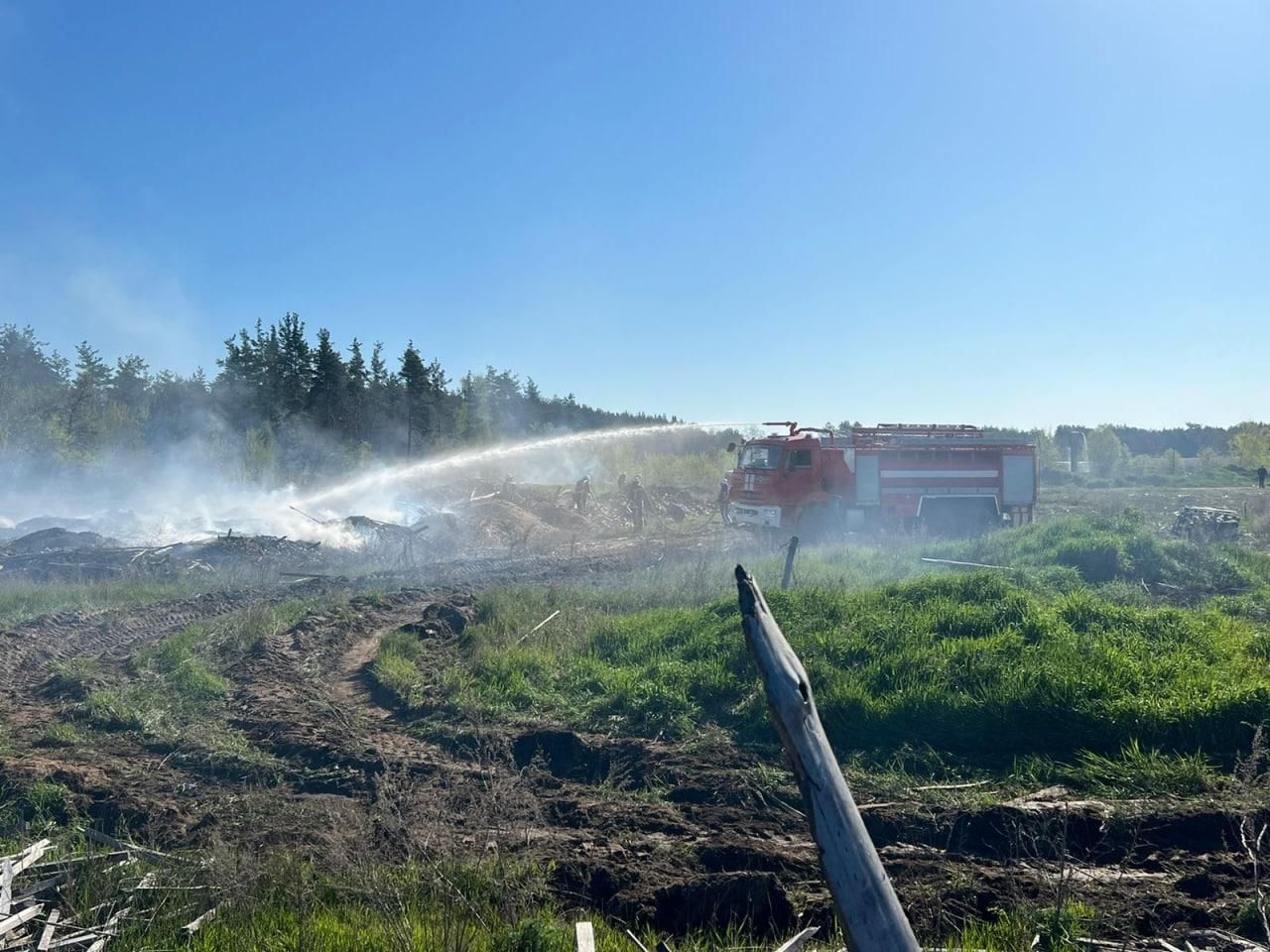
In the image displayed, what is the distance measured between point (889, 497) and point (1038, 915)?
18287mm

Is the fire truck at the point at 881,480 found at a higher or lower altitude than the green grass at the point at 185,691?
higher

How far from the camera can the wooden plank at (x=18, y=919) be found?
3934mm

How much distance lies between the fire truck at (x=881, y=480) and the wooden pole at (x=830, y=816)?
61.3 feet

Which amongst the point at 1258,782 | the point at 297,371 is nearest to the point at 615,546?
the point at 1258,782

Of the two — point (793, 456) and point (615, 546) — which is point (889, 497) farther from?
point (615, 546)

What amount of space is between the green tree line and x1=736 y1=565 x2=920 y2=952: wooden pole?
3914 cm

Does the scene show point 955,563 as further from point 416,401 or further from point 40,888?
point 416,401

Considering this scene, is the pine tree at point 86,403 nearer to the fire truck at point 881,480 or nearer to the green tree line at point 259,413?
the green tree line at point 259,413

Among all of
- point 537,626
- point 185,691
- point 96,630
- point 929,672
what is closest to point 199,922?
point 185,691

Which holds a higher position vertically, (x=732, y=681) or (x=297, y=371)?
(x=297, y=371)

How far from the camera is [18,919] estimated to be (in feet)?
13.2

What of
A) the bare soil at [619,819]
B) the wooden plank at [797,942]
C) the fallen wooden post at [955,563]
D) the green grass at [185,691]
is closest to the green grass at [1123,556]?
the fallen wooden post at [955,563]

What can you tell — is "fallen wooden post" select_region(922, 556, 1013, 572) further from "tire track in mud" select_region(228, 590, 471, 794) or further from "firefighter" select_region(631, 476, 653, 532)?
"firefighter" select_region(631, 476, 653, 532)

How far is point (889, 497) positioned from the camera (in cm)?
2198
